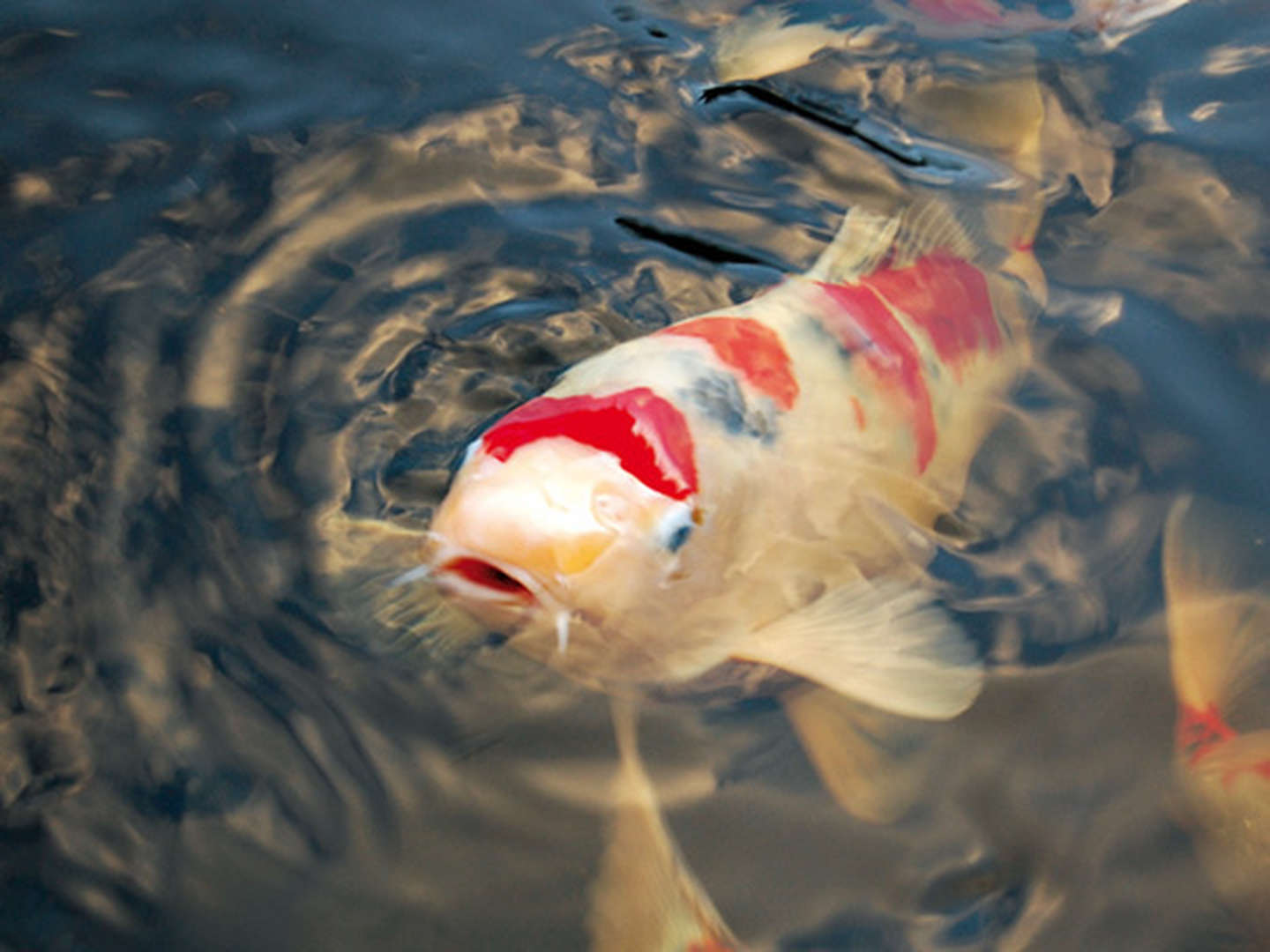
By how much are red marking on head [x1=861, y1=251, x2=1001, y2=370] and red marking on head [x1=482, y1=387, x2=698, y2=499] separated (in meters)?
0.77

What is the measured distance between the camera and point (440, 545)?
7.21ft

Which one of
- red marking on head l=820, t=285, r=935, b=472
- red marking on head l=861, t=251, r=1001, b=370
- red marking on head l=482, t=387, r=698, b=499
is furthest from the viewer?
red marking on head l=861, t=251, r=1001, b=370

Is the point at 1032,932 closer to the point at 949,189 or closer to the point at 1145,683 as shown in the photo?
the point at 1145,683

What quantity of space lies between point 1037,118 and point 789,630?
82.6 inches

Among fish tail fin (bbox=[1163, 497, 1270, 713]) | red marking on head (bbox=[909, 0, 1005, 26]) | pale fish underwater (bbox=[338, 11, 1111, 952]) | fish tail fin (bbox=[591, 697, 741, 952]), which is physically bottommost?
fish tail fin (bbox=[591, 697, 741, 952])

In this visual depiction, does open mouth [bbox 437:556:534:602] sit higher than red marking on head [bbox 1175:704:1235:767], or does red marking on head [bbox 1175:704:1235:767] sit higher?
open mouth [bbox 437:556:534:602]

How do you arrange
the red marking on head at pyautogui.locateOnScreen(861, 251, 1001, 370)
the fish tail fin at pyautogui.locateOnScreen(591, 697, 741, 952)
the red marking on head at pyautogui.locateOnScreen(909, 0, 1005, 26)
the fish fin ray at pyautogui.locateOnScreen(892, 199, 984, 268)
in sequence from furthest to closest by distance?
the red marking on head at pyautogui.locateOnScreen(909, 0, 1005, 26) < the fish fin ray at pyautogui.locateOnScreen(892, 199, 984, 268) < the red marking on head at pyautogui.locateOnScreen(861, 251, 1001, 370) < the fish tail fin at pyautogui.locateOnScreen(591, 697, 741, 952)

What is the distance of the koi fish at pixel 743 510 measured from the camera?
2.21 m

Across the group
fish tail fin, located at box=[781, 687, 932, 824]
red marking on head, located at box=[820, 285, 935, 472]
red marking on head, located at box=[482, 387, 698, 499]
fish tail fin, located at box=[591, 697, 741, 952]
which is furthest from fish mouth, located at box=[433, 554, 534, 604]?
red marking on head, located at box=[820, 285, 935, 472]

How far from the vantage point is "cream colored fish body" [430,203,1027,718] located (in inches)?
86.7

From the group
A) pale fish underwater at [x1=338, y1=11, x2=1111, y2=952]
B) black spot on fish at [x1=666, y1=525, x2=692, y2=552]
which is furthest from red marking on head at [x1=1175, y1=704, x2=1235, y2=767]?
black spot on fish at [x1=666, y1=525, x2=692, y2=552]

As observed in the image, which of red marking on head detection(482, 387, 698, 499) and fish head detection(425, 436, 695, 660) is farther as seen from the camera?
red marking on head detection(482, 387, 698, 499)

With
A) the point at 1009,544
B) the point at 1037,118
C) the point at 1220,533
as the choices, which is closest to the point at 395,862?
the point at 1009,544

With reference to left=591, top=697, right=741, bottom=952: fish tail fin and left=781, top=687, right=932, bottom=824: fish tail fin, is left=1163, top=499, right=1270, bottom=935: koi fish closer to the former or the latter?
left=781, top=687, right=932, bottom=824: fish tail fin
